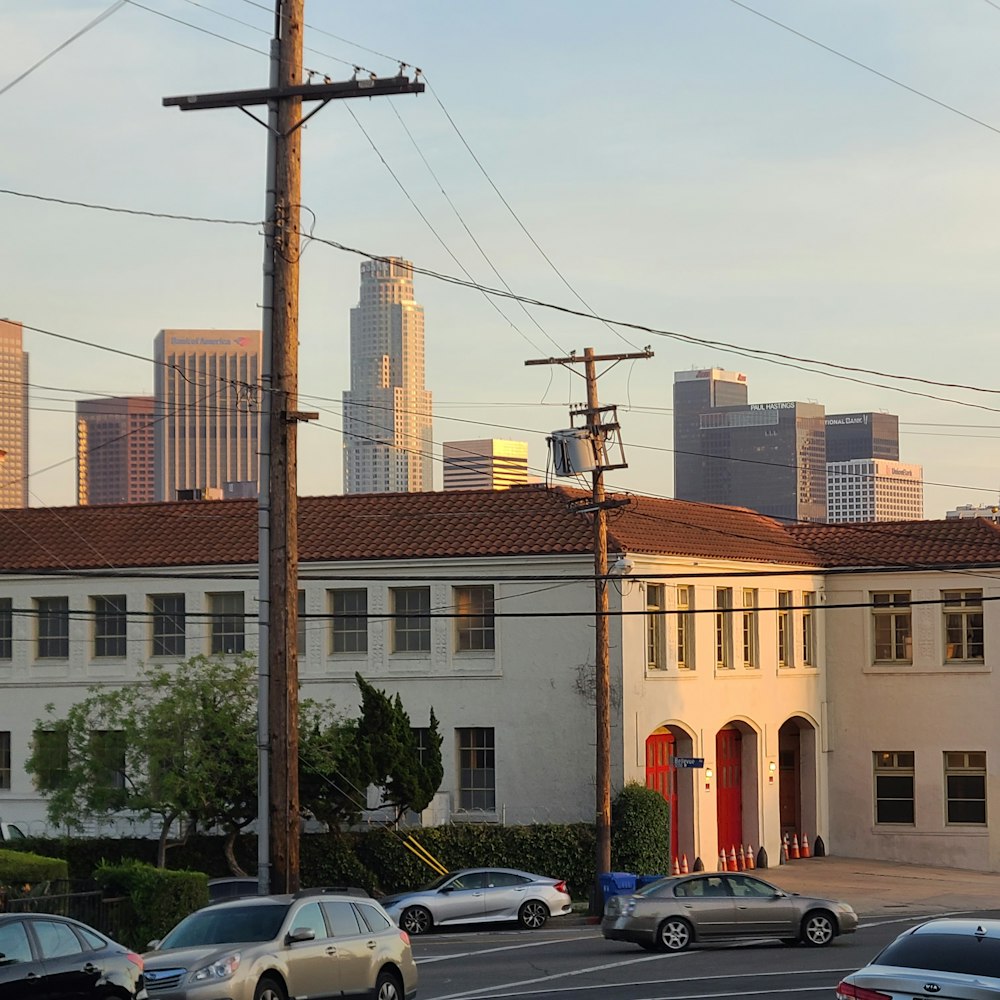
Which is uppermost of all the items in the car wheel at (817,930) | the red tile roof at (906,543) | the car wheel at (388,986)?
the red tile roof at (906,543)

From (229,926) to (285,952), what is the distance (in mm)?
764

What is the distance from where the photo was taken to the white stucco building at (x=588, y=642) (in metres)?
41.5

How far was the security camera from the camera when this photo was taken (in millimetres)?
39781

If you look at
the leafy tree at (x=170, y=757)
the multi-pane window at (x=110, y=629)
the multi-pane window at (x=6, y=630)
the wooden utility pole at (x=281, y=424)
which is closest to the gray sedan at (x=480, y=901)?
the leafy tree at (x=170, y=757)

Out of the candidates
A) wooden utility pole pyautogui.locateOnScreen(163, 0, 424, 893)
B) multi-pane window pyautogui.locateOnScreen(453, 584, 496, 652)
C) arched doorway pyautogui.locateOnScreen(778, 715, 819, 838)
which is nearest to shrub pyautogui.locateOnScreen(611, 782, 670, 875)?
multi-pane window pyautogui.locateOnScreen(453, 584, 496, 652)

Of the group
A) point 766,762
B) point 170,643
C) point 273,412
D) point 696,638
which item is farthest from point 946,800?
point 273,412

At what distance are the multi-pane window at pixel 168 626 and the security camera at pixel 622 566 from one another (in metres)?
11.6

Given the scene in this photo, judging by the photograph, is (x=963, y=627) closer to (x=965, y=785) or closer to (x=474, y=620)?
(x=965, y=785)

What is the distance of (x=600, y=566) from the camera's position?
36.4 metres

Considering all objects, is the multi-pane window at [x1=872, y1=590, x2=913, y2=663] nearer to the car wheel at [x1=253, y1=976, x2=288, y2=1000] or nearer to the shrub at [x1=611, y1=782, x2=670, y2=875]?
the shrub at [x1=611, y1=782, x2=670, y2=875]

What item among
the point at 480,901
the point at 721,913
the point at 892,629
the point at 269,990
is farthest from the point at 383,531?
the point at 269,990

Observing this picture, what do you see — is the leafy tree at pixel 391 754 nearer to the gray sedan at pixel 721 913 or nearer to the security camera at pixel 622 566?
the security camera at pixel 622 566

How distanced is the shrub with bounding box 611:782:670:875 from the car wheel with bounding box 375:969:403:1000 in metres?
19.7

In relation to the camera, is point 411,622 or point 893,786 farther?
point 893,786
